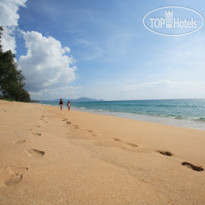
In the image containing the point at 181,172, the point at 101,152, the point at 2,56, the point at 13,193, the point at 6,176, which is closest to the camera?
the point at 13,193

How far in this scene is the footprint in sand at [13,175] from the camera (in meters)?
1.36

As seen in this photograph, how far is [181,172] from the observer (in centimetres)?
183

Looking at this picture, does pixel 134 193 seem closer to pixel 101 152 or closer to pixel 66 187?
pixel 66 187

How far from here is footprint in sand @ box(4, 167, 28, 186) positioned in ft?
4.46

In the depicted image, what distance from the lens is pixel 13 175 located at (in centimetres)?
148

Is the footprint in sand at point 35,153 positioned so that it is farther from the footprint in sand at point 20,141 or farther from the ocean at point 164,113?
the ocean at point 164,113

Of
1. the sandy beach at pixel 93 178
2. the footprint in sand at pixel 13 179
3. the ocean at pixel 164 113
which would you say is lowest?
the ocean at pixel 164 113

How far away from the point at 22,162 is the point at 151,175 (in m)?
1.78

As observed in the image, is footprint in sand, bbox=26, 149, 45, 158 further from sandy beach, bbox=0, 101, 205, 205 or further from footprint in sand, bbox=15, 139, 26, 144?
footprint in sand, bbox=15, 139, 26, 144

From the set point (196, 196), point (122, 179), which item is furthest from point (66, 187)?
point (196, 196)

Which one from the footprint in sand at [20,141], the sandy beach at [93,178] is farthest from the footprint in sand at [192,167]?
the footprint in sand at [20,141]

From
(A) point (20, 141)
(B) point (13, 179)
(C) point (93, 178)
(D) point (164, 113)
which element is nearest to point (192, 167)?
(C) point (93, 178)

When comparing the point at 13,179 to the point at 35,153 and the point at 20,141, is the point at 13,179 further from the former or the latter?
the point at 20,141

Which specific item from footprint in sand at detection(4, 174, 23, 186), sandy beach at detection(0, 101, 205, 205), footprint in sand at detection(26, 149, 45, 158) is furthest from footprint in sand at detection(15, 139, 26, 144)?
footprint in sand at detection(4, 174, 23, 186)
